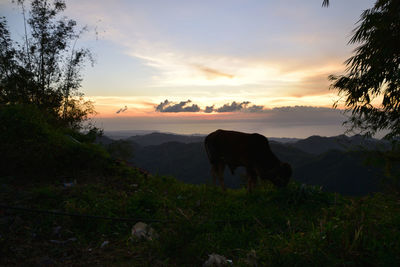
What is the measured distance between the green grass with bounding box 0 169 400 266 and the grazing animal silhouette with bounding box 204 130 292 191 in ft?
1.47

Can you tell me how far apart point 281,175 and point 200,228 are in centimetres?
429

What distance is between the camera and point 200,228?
417cm

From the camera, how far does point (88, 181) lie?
24.7 ft

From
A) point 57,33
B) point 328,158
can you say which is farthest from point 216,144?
point 328,158

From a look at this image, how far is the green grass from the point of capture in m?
2.82

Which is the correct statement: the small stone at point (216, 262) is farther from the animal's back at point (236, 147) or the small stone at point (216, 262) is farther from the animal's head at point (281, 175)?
the animal's back at point (236, 147)

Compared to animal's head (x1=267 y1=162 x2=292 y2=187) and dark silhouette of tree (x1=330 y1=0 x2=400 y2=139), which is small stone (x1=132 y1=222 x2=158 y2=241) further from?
dark silhouette of tree (x1=330 y1=0 x2=400 y2=139)

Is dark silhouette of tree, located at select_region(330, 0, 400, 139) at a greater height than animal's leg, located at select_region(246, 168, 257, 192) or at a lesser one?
greater

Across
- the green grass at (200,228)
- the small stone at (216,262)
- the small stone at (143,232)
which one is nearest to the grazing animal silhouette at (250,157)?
the green grass at (200,228)

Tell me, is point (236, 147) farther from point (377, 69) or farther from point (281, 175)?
point (377, 69)

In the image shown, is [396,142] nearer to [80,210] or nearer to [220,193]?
[220,193]

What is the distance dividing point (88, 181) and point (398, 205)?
24.0 feet

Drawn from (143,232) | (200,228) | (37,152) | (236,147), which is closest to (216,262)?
(200,228)

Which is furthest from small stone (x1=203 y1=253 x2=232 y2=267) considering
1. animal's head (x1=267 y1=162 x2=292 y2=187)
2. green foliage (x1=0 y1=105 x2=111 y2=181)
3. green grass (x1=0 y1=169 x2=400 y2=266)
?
green foliage (x1=0 y1=105 x2=111 y2=181)
